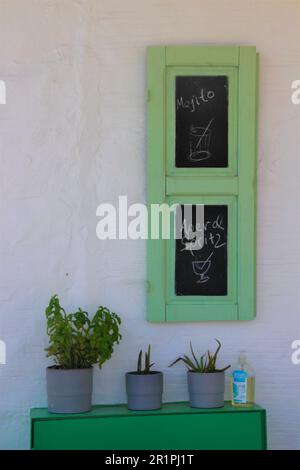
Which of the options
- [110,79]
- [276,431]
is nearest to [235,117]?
[110,79]

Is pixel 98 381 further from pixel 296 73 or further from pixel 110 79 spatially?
pixel 296 73

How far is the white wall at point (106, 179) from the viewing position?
4500mm

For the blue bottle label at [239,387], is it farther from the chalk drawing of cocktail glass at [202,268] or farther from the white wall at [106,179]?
the chalk drawing of cocktail glass at [202,268]

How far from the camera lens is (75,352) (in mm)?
4344

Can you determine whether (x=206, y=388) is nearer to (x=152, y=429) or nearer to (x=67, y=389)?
(x=152, y=429)

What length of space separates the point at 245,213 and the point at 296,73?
698 mm

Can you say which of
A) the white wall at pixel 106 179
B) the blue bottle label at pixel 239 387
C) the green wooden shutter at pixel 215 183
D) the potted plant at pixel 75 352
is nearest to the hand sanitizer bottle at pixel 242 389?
the blue bottle label at pixel 239 387

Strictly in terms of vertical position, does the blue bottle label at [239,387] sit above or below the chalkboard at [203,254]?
below

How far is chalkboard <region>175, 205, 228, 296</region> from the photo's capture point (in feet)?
15.0

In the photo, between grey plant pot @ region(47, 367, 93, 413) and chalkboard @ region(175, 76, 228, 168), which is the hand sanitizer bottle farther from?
chalkboard @ region(175, 76, 228, 168)

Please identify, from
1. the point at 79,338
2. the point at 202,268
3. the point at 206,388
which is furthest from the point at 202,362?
the point at 79,338

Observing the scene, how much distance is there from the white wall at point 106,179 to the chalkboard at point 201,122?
0.17 meters

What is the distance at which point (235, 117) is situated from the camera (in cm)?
456

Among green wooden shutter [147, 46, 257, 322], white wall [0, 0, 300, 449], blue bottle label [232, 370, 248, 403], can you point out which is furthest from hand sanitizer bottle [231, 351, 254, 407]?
green wooden shutter [147, 46, 257, 322]
